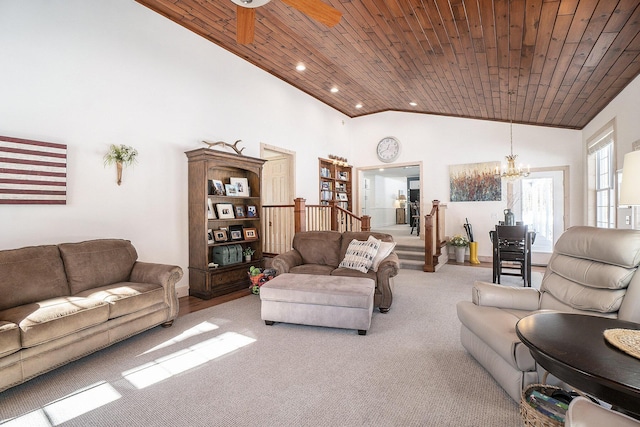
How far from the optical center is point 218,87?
5.08m

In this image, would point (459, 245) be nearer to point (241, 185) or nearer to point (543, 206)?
point (543, 206)

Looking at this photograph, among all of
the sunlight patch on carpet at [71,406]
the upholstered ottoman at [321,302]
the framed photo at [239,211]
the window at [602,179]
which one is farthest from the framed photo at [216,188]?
the window at [602,179]

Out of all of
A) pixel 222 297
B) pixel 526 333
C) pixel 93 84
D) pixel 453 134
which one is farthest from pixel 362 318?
pixel 453 134

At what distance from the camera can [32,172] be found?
308 cm

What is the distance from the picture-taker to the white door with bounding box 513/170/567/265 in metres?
6.61

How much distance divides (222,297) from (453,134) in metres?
6.57

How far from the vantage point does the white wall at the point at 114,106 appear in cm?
307

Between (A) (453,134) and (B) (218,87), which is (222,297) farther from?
(A) (453,134)

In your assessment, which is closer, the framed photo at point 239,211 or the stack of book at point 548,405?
the stack of book at point 548,405

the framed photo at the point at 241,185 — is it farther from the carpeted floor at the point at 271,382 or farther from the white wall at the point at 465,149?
the white wall at the point at 465,149

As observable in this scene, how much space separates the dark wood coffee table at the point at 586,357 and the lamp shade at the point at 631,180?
0.73m

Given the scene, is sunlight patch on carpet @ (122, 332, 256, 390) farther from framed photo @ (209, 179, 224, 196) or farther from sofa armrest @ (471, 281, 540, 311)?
framed photo @ (209, 179, 224, 196)

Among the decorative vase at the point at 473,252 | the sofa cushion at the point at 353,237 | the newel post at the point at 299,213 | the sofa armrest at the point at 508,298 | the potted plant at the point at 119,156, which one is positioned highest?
the potted plant at the point at 119,156

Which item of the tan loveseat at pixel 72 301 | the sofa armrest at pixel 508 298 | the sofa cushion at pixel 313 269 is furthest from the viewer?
the sofa cushion at pixel 313 269
